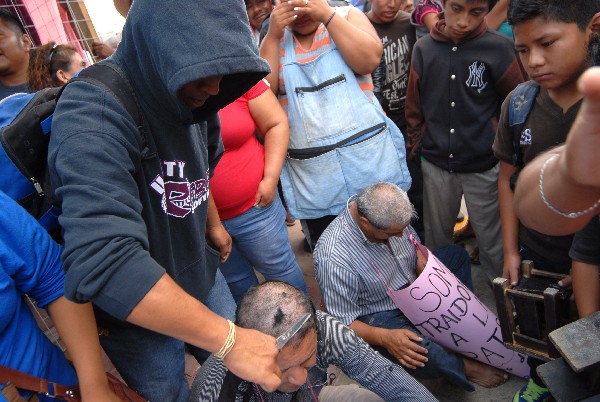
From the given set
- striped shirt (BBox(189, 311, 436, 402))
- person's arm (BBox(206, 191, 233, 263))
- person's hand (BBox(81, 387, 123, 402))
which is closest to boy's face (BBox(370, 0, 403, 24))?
person's arm (BBox(206, 191, 233, 263))

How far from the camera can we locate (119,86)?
114 cm

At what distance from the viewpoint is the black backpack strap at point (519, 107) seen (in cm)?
178

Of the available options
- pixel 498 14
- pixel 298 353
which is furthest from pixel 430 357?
pixel 498 14

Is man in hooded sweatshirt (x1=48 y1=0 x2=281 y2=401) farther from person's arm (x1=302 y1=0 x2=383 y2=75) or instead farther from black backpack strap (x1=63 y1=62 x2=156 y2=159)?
person's arm (x1=302 y1=0 x2=383 y2=75)

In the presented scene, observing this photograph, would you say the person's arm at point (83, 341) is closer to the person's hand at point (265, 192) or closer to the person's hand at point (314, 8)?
the person's hand at point (265, 192)

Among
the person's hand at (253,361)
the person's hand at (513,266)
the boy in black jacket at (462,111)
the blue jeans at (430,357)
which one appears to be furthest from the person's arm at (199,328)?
the boy in black jacket at (462,111)

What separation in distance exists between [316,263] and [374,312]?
43 centimetres

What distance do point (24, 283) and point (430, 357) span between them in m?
1.76

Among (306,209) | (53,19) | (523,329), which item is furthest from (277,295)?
(53,19)

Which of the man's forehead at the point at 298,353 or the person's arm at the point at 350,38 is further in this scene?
the person's arm at the point at 350,38

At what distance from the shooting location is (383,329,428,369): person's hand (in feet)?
6.80

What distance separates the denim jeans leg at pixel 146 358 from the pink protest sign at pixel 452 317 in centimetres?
109

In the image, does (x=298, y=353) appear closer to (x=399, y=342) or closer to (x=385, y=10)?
(x=399, y=342)

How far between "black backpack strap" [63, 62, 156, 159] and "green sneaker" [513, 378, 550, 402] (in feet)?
6.33
